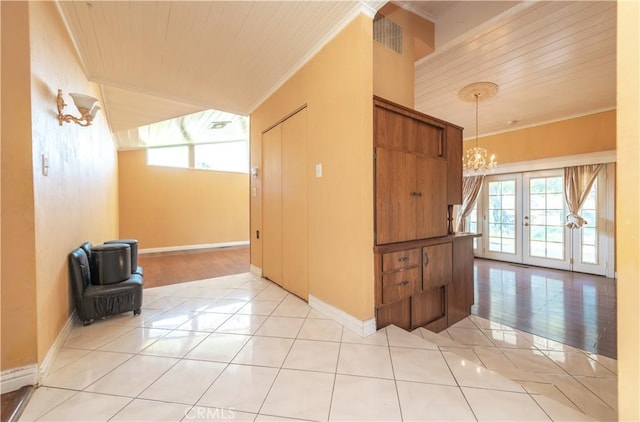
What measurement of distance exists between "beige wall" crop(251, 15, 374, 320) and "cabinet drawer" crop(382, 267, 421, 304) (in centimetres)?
17

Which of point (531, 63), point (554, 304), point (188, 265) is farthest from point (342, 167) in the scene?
point (188, 265)

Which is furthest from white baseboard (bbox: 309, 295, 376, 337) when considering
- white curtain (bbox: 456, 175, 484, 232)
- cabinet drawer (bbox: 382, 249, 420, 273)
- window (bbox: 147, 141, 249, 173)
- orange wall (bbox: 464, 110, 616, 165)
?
window (bbox: 147, 141, 249, 173)

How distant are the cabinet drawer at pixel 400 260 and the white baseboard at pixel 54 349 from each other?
2383 millimetres

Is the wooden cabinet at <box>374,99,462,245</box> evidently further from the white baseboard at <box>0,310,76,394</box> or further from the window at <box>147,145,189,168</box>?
the window at <box>147,145,189,168</box>

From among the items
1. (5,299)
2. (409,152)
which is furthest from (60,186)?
(409,152)

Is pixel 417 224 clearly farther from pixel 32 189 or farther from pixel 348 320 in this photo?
pixel 32 189

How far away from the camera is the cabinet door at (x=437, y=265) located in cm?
257

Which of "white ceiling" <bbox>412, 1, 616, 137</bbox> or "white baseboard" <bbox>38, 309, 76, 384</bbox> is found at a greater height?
"white ceiling" <bbox>412, 1, 616, 137</bbox>

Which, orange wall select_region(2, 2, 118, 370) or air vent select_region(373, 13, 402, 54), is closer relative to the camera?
orange wall select_region(2, 2, 118, 370)

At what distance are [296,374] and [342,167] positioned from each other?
63.1 inches

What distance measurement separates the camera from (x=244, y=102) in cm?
382

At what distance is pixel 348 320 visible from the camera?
7.32ft

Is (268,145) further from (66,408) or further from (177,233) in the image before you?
(177,233)

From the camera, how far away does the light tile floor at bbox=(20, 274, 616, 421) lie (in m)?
1.32
